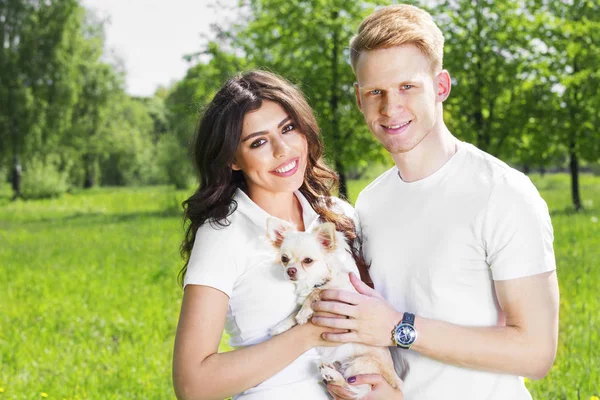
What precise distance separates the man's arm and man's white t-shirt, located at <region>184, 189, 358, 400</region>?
0.77 ft

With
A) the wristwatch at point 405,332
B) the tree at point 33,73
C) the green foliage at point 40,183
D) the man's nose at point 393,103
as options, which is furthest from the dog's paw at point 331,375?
the tree at point 33,73

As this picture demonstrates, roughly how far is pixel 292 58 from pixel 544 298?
19.5 meters

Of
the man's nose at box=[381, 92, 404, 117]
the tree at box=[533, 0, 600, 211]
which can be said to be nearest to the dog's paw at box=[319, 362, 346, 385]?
the man's nose at box=[381, 92, 404, 117]

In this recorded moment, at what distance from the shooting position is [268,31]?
2086 centimetres

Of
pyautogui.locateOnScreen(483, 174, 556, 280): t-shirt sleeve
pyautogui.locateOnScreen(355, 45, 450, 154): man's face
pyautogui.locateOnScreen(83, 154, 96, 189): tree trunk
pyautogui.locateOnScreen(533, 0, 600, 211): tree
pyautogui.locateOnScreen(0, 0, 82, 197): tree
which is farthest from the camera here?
pyautogui.locateOnScreen(83, 154, 96, 189): tree trunk

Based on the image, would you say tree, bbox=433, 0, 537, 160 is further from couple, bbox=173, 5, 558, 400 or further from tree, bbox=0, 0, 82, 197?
tree, bbox=0, 0, 82, 197

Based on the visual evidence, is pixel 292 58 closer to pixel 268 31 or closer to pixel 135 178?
pixel 268 31

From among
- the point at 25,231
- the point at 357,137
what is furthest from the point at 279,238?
the point at 25,231

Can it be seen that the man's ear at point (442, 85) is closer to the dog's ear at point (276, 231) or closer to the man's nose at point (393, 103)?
the man's nose at point (393, 103)

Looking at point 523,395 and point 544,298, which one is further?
point 523,395

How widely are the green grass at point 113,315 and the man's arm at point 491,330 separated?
1.74 m

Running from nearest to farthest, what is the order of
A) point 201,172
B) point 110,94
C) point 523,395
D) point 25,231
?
1. point 523,395
2. point 201,172
3. point 25,231
4. point 110,94

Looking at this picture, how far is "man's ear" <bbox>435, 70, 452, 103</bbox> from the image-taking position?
2.91m

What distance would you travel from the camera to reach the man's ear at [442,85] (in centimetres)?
291
